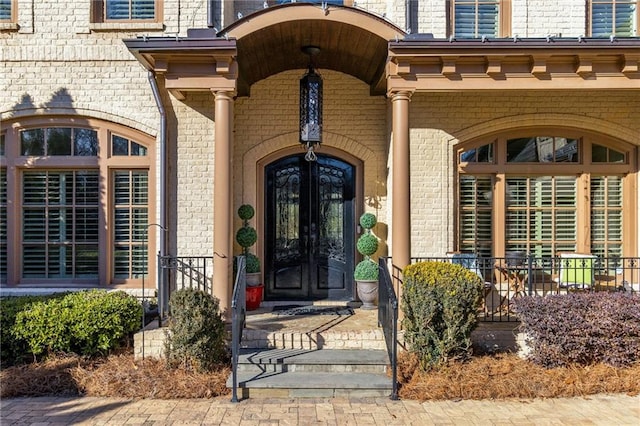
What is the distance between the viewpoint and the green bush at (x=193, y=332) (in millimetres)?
4758

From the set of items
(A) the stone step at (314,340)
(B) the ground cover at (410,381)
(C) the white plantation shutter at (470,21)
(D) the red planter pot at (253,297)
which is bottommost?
(B) the ground cover at (410,381)

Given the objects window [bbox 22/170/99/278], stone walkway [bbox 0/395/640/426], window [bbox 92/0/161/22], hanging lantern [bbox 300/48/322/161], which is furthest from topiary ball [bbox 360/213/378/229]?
window [bbox 92/0/161/22]

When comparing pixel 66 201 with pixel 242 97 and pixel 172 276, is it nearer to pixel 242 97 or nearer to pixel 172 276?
pixel 172 276

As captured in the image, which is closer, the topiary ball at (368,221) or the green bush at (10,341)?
A: the green bush at (10,341)

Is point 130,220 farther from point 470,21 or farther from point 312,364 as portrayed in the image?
point 470,21

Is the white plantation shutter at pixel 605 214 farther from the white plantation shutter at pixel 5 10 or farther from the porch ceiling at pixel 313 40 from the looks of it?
the white plantation shutter at pixel 5 10

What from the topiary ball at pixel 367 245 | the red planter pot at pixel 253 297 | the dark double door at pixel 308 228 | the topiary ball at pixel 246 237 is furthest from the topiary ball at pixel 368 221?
the red planter pot at pixel 253 297

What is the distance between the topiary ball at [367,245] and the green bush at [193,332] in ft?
7.83

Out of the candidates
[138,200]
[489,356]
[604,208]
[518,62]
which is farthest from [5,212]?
[604,208]

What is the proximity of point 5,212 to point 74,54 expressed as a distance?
2.58 m

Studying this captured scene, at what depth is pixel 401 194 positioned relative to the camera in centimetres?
561

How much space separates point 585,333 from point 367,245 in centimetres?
281

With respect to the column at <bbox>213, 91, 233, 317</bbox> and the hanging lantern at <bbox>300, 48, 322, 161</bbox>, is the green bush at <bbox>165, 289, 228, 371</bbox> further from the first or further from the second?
the hanging lantern at <bbox>300, 48, 322, 161</bbox>

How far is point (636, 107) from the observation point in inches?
266
